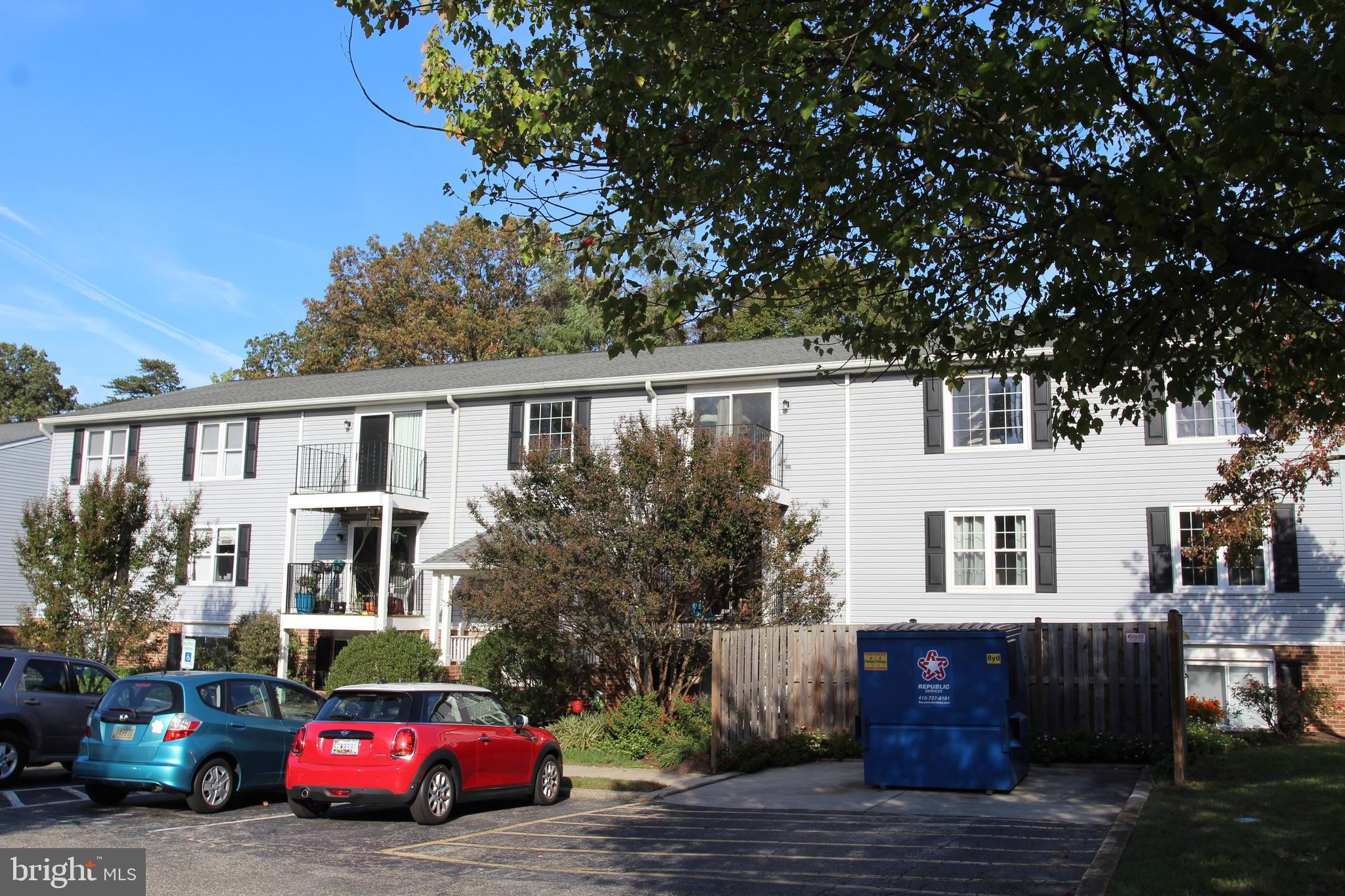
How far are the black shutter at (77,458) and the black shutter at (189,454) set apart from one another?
317 cm

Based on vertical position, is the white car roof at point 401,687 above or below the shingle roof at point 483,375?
below

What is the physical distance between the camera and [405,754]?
1108cm

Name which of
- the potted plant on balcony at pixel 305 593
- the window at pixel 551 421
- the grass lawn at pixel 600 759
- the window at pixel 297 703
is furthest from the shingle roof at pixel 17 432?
the grass lawn at pixel 600 759

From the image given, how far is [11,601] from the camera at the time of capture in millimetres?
32938

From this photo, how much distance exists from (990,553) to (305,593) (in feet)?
46.3

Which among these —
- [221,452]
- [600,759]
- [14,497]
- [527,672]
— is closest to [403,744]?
[600,759]

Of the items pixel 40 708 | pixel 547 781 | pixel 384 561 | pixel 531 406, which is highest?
pixel 531 406

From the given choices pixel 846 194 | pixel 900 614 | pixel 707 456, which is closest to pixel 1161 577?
pixel 900 614

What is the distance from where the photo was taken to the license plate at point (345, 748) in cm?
1117

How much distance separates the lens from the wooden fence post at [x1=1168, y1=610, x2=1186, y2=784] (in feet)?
40.4

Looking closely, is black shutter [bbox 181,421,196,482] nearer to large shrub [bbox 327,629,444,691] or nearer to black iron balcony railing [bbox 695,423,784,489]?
large shrub [bbox 327,629,444,691]

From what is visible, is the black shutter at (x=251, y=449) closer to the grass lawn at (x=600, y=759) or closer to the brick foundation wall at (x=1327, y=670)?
the grass lawn at (x=600, y=759)

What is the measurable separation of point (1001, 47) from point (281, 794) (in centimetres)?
1126

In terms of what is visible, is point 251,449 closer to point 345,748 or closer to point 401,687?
point 401,687
